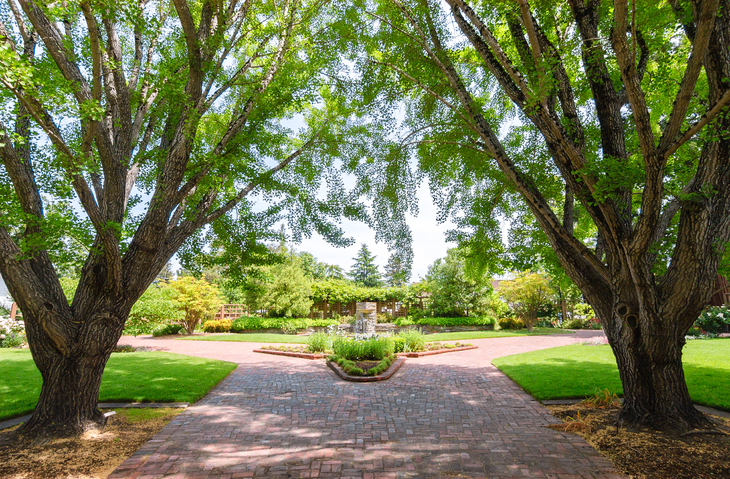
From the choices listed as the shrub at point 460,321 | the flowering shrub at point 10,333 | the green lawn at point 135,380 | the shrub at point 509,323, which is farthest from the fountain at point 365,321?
the flowering shrub at point 10,333

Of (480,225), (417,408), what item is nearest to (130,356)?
(417,408)

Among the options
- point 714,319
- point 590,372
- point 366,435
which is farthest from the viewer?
point 714,319

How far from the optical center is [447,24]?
261 inches

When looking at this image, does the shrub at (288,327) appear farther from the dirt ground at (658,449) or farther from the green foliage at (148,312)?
the dirt ground at (658,449)

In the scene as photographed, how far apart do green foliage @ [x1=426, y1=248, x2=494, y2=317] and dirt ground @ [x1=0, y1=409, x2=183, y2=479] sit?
1822 cm

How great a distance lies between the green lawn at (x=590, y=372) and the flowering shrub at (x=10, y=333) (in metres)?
17.2

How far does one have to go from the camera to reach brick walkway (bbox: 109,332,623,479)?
12.1ft

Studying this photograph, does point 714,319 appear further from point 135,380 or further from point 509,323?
point 135,380

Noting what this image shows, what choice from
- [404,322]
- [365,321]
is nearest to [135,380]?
[365,321]

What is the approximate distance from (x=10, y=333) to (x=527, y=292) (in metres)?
23.2

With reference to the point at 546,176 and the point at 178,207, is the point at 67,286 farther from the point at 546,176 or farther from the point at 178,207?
the point at 546,176

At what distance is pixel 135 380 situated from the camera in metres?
7.57

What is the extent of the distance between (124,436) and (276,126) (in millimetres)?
6431

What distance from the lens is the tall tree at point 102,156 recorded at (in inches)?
161
